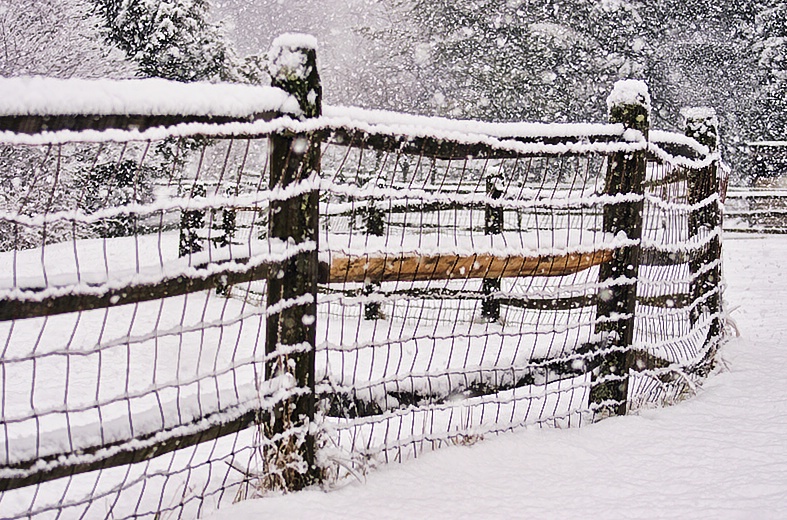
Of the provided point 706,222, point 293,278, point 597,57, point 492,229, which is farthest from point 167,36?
point 293,278

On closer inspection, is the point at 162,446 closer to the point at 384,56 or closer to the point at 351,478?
the point at 351,478

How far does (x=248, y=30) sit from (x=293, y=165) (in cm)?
4819

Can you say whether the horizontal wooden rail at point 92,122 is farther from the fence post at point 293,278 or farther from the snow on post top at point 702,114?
the snow on post top at point 702,114

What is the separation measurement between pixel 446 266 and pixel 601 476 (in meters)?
1.16

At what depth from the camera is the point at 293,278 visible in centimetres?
270

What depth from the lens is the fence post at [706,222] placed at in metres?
5.35

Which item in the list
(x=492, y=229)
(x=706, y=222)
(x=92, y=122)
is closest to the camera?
(x=92, y=122)

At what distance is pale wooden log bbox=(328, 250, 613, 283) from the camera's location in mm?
2910

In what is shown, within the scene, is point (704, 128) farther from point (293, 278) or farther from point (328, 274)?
point (293, 278)

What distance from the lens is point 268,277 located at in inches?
105

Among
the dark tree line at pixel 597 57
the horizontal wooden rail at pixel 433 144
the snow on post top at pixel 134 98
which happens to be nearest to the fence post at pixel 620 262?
the horizontal wooden rail at pixel 433 144

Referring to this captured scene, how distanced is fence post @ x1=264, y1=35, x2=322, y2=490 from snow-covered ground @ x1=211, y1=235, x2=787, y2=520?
205 millimetres

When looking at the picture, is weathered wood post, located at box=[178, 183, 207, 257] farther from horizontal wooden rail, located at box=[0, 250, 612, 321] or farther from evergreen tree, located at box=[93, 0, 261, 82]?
evergreen tree, located at box=[93, 0, 261, 82]

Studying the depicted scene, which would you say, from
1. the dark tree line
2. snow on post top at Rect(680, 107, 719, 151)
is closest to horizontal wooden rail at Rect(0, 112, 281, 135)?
snow on post top at Rect(680, 107, 719, 151)
